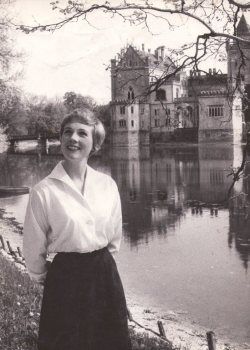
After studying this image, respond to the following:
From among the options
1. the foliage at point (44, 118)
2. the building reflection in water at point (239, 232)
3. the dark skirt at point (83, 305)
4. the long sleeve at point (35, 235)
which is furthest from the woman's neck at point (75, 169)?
the foliage at point (44, 118)

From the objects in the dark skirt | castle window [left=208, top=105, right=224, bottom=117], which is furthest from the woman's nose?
castle window [left=208, top=105, right=224, bottom=117]

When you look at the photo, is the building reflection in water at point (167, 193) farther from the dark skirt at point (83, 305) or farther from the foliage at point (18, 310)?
the dark skirt at point (83, 305)

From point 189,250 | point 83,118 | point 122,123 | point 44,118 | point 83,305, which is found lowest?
point 189,250

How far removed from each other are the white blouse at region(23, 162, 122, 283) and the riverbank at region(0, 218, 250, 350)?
1588 millimetres

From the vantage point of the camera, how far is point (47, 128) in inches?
3253

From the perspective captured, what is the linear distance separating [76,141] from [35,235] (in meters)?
0.64

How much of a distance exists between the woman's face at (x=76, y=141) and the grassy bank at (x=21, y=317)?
6.59ft

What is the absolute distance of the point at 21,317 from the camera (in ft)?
16.7

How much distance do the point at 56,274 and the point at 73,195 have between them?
499mm

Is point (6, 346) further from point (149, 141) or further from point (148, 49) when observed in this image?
point (148, 49)

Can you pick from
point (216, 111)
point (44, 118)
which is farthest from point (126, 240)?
point (44, 118)

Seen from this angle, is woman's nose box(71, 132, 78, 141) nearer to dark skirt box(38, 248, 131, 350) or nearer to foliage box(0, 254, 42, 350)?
dark skirt box(38, 248, 131, 350)

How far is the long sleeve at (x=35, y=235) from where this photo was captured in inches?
119

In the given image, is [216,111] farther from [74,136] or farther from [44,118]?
[74,136]
